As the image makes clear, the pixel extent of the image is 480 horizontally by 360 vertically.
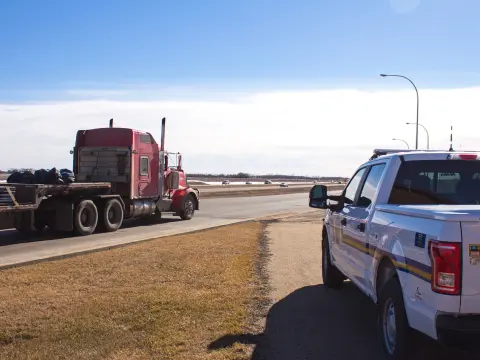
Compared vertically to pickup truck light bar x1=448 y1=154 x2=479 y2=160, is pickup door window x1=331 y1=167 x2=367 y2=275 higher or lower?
lower

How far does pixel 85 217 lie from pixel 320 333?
40.0 feet

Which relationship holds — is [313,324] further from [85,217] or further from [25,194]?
[85,217]

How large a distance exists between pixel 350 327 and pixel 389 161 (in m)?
1.97

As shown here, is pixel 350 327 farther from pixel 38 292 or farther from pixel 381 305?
pixel 38 292

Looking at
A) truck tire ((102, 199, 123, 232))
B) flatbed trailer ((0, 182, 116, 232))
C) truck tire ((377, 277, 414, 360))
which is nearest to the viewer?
truck tire ((377, 277, 414, 360))

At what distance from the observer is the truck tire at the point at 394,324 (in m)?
4.44

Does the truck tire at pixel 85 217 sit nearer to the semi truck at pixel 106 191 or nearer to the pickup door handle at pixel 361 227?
the semi truck at pixel 106 191

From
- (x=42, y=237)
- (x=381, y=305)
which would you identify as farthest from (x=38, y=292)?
(x=42, y=237)

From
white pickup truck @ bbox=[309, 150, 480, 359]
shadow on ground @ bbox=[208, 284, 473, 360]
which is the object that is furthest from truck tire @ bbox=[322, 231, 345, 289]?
white pickup truck @ bbox=[309, 150, 480, 359]

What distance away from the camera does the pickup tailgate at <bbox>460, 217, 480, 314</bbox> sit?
3758 mm

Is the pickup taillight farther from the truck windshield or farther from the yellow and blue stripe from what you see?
the truck windshield

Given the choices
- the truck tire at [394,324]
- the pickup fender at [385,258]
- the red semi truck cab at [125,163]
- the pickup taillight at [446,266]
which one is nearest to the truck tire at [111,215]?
the red semi truck cab at [125,163]

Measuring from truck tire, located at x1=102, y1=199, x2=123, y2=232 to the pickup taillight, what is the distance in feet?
48.2

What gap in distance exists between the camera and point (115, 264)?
10086mm
